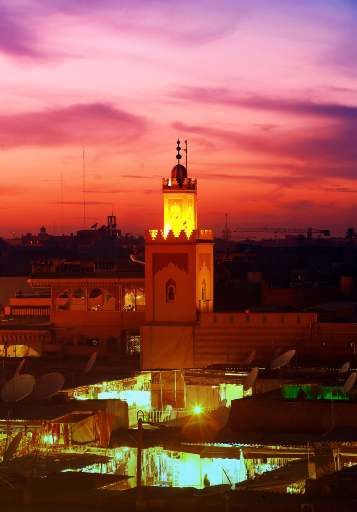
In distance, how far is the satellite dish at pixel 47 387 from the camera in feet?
74.2

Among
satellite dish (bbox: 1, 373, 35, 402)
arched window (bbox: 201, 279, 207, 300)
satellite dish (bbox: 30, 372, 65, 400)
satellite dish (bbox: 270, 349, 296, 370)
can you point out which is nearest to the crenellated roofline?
arched window (bbox: 201, 279, 207, 300)

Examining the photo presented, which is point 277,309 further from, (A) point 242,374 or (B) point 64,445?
(B) point 64,445

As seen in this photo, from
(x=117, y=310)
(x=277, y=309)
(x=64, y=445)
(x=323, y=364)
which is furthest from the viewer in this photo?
(x=117, y=310)

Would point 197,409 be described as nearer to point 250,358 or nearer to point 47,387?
point 47,387

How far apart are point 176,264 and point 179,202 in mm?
1387

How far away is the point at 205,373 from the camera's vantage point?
2758 cm

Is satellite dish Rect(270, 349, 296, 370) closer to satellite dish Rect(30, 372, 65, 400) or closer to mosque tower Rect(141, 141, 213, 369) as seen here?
mosque tower Rect(141, 141, 213, 369)

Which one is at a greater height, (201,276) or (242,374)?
(201,276)

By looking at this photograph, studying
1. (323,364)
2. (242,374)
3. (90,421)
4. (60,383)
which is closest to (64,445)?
(90,421)

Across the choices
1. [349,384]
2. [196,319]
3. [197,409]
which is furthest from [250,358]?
[349,384]

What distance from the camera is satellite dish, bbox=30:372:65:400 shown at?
22625mm

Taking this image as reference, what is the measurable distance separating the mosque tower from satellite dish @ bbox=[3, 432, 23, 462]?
12520 mm

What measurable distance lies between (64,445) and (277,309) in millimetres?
14928

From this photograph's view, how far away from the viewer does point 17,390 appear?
2225 centimetres
